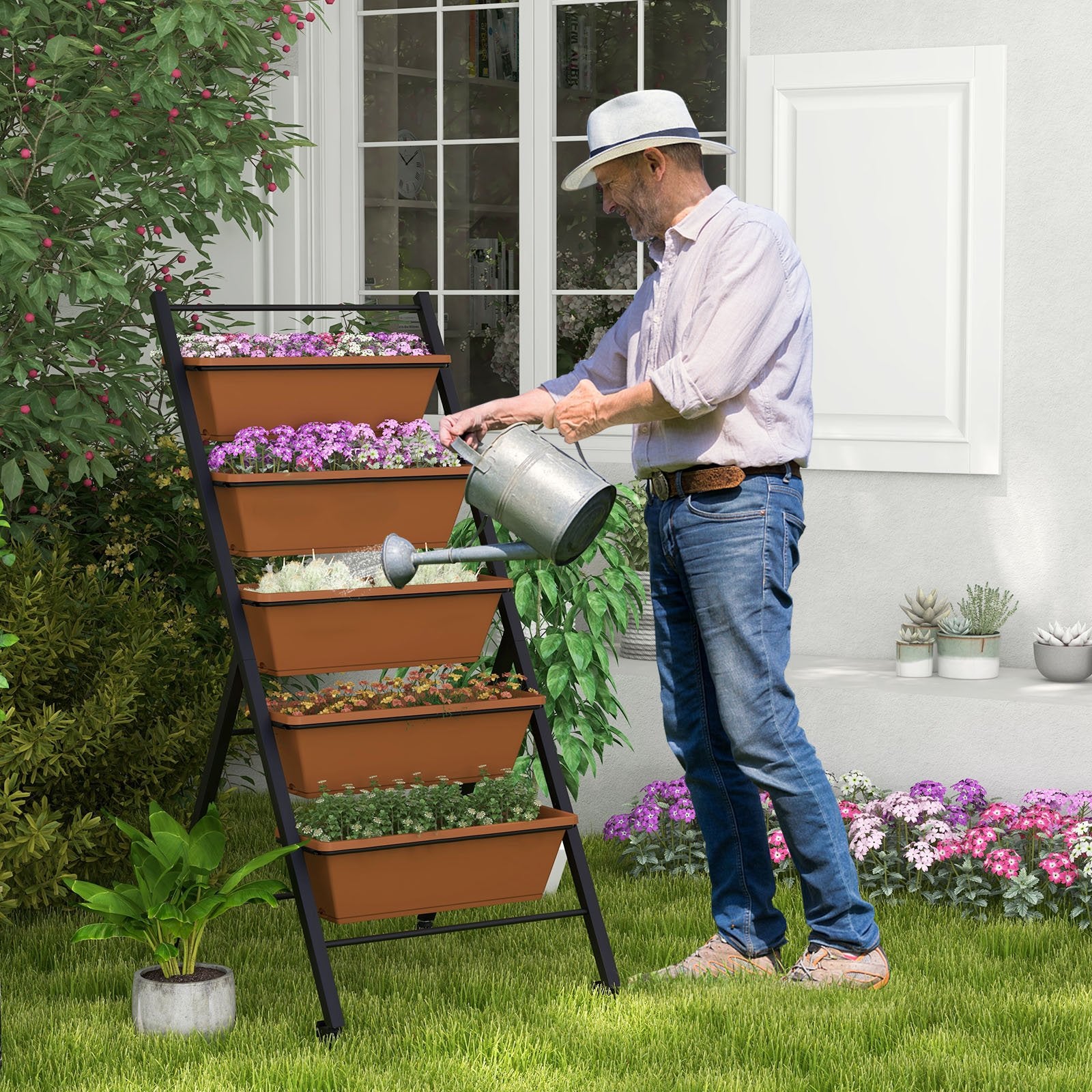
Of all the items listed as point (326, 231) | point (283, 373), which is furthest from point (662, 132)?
point (326, 231)

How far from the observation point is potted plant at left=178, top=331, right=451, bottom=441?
334cm

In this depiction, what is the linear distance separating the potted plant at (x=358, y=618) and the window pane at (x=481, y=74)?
2580mm

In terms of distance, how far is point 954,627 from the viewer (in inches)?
180

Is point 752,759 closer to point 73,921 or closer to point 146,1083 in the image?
point 146,1083

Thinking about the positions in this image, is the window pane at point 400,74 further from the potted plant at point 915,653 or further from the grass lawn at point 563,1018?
the grass lawn at point 563,1018

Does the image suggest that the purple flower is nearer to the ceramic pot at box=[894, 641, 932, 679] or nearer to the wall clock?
the ceramic pot at box=[894, 641, 932, 679]

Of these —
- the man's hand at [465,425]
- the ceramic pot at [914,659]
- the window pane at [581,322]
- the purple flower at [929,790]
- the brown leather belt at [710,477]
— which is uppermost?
the window pane at [581,322]

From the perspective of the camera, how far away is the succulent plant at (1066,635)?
451cm

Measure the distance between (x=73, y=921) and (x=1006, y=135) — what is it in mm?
3160

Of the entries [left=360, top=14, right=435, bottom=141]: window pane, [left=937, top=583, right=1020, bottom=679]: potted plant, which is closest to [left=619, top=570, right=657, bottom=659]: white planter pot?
[left=937, top=583, right=1020, bottom=679]: potted plant

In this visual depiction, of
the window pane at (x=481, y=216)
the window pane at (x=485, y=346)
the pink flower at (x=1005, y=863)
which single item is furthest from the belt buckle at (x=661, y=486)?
the window pane at (x=481, y=216)

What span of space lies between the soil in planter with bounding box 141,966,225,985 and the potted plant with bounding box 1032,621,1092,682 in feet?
7.97

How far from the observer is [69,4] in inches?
154

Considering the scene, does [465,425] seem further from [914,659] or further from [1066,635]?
[1066,635]
